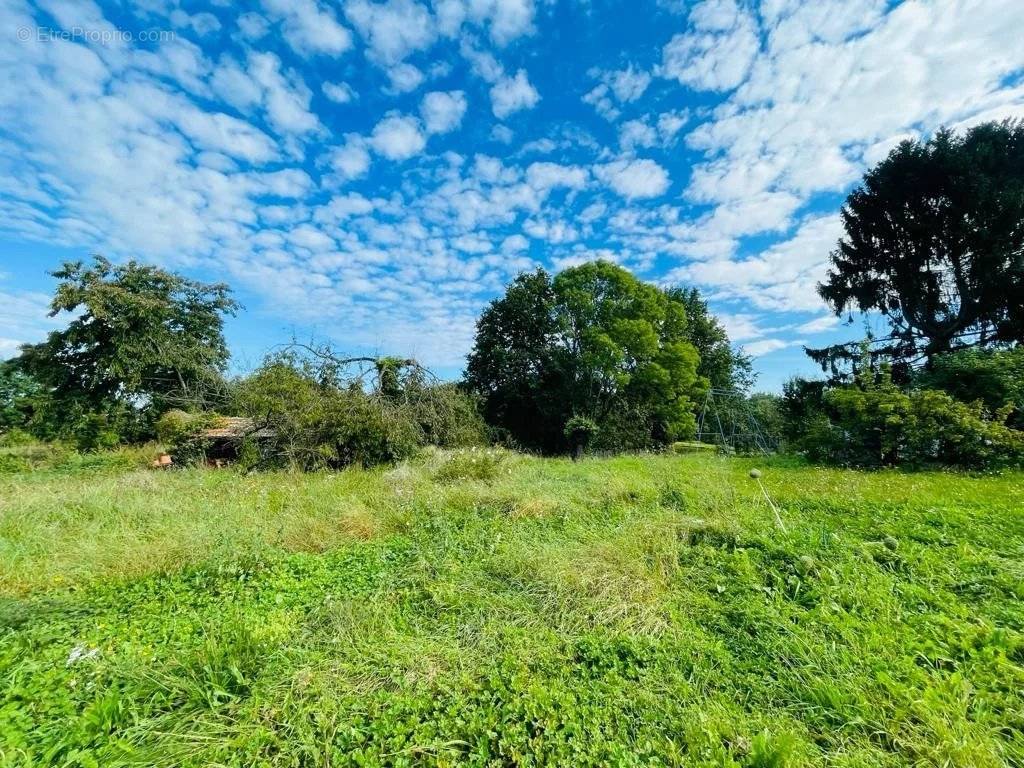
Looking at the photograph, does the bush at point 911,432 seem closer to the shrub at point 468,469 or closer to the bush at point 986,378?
the bush at point 986,378

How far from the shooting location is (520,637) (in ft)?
8.55

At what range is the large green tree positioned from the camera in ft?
51.2

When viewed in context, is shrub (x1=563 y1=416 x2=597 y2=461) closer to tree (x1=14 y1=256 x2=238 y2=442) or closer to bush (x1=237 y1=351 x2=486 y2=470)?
bush (x1=237 y1=351 x2=486 y2=470)

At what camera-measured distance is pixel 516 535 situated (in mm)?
4410

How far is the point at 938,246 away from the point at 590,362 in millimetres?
10914

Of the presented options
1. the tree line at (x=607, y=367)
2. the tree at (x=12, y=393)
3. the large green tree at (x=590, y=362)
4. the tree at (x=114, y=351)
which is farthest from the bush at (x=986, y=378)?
the tree at (x=12, y=393)

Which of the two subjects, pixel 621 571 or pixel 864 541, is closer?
pixel 621 571

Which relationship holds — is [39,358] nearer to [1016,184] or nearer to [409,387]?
[409,387]

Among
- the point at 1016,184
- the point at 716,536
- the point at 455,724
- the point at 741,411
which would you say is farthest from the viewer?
the point at 741,411

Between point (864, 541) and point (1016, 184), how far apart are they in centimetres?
1374

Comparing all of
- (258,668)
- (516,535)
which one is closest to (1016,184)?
(516,535)

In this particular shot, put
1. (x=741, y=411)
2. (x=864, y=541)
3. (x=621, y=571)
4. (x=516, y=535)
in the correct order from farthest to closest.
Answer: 1. (x=741, y=411)
2. (x=516, y=535)
3. (x=864, y=541)
4. (x=621, y=571)

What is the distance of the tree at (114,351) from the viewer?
12922 millimetres

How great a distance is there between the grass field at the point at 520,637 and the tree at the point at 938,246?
421 inches
